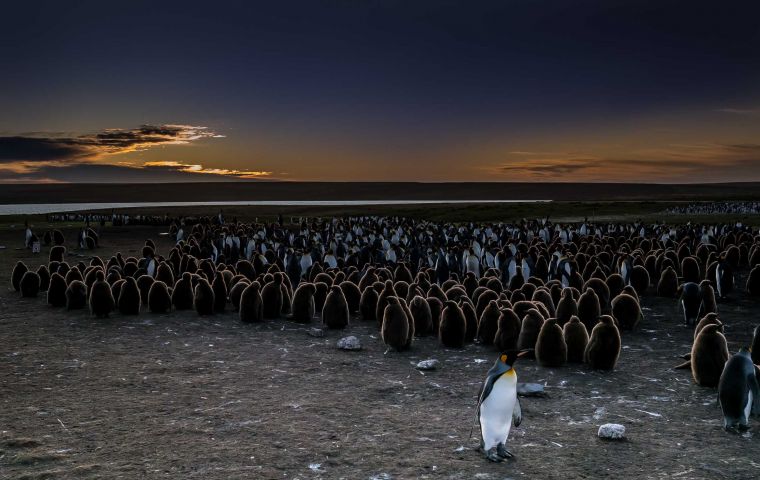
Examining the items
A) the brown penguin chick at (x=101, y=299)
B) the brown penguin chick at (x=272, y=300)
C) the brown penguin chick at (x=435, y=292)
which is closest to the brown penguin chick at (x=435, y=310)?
the brown penguin chick at (x=435, y=292)

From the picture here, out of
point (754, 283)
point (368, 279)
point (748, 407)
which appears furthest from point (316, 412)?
point (754, 283)

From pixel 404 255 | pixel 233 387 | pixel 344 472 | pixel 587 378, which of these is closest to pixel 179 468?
pixel 344 472

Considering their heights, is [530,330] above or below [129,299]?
above

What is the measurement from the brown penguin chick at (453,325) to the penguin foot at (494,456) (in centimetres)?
431

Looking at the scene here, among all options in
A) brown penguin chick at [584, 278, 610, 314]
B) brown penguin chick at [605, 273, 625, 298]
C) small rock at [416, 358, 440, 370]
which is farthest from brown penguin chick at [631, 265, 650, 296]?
small rock at [416, 358, 440, 370]

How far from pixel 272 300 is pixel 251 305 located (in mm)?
500

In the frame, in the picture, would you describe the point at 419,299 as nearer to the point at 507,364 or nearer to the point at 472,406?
the point at 472,406

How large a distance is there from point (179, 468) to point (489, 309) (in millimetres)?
6143

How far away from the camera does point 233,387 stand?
25.3ft

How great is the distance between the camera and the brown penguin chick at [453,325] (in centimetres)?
991

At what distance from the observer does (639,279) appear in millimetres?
15766

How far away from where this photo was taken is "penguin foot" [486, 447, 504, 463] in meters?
5.50

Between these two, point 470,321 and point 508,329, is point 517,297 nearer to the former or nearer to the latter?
point 470,321

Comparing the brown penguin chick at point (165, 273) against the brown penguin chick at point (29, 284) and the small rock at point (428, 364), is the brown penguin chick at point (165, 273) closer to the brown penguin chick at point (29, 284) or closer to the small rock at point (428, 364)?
the brown penguin chick at point (29, 284)
